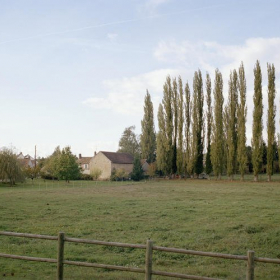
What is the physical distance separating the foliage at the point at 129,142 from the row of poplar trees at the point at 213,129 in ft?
134

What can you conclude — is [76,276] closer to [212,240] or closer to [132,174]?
[212,240]

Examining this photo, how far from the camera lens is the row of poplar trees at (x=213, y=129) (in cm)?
5616

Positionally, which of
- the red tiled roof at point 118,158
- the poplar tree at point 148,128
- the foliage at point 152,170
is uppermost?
the poplar tree at point 148,128

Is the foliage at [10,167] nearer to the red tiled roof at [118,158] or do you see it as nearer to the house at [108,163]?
the house at [108,163]

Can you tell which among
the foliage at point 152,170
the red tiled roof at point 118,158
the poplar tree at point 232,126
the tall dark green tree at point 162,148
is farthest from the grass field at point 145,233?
the red tiled roof at point 118,158

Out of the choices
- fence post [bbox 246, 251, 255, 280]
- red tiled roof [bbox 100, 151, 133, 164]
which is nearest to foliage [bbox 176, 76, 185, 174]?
red tiled roof [bbox 100, 151, 133, 164]

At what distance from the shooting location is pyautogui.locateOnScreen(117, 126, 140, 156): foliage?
111m

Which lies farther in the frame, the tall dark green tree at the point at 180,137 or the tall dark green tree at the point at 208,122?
the tall dark green tree at the point at 180,137

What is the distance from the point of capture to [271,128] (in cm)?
5472

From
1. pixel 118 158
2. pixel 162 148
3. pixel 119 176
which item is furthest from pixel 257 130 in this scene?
pixel 118 158

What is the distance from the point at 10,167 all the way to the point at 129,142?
198 feet

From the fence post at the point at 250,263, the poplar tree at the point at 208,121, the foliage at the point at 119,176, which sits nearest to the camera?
the fence post at the point at 250,263

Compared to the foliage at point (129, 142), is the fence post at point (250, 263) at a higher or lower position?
lower

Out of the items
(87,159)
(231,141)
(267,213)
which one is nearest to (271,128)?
(231,141)
